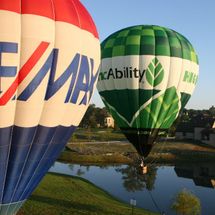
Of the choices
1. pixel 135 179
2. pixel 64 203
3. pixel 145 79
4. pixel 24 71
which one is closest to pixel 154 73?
pixel 145 79

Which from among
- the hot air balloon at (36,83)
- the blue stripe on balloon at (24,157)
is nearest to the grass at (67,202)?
the blue stripe on balloon at (24,157)

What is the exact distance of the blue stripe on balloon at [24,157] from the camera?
10.8 metres

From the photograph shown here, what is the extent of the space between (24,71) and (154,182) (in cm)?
3097

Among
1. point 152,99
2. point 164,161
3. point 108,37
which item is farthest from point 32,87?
point 164,161

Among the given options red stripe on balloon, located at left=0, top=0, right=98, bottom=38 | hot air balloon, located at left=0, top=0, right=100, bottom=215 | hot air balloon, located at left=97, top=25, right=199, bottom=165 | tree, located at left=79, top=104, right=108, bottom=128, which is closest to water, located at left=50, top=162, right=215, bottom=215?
hot air balloon, located at left=97, top=25, right=199, bottom=165

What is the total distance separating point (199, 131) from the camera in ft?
228

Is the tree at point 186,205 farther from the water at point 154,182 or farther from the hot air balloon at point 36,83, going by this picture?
the hot air balloon at point 36,83

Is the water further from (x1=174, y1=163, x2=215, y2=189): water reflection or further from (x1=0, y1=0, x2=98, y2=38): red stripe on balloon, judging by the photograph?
(x1=0, y1=0, x2=98, y2=38): red stripe on balloon

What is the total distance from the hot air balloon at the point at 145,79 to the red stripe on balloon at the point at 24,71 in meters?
10.8

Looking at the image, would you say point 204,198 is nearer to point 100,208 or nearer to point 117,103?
point 100,208

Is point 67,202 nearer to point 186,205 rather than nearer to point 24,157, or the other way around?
point 186,205

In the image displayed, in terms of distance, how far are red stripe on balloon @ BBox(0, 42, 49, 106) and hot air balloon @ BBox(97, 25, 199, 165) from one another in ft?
35.4

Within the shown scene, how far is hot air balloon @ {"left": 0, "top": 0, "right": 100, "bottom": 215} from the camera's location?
1038 centimetres

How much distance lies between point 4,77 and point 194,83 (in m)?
15.9
